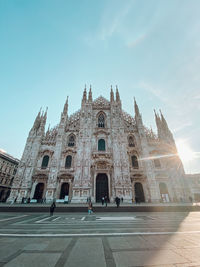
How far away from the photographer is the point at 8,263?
2725 millimetres

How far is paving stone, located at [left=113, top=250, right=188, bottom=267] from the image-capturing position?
106 inches

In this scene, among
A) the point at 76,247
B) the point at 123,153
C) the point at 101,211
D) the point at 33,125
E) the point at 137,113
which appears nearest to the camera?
the point at 76,247

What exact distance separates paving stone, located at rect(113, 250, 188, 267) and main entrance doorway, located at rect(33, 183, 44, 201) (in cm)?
2161

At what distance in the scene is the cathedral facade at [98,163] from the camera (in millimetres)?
19969

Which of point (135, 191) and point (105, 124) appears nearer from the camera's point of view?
point (135, 191)

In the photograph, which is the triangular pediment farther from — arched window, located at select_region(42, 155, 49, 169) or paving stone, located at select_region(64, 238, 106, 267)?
paving stone, located at select_region(64, 238, 106, 267)

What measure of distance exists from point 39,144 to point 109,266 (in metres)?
24.0

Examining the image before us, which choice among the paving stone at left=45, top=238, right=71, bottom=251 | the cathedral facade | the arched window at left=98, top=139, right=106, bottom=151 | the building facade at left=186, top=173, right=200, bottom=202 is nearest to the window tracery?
the cathedral facade

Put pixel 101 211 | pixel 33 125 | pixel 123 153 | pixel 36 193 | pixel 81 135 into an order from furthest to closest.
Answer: pixel 33 125 < pixel 81 135 < pixel 123 153 < pixel 36 193 < pixel 101 211

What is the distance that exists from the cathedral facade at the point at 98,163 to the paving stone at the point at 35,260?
1725cm

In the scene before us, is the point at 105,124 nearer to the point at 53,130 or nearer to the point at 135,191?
the point at 53,130

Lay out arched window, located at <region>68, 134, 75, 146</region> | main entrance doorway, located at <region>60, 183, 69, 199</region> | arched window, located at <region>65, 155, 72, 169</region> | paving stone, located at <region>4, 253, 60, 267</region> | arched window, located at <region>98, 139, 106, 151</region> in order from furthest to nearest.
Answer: arched window, located at <region>68, 134, 75, 146</region> → arched window, located at <region>98, 139, 106, 151</region> → arched window, located at <region>65, 155, 72, 169</region> → main entrance doorway, located at <region>60, 183, 69, 199</region> → paving stone, located at <region>4, 253, 60, 267</region>

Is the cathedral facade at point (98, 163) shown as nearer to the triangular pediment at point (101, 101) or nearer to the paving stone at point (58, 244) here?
the triangular pediment at point (101, 101)

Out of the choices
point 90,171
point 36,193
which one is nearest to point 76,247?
point 90,171
